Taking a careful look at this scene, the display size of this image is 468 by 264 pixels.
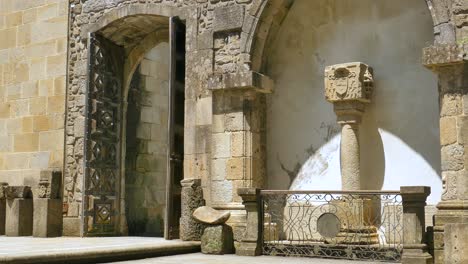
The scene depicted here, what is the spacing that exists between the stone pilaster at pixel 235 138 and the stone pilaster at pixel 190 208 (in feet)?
0.77

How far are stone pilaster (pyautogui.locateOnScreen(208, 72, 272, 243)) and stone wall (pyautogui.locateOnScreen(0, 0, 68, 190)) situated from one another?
3367 mm

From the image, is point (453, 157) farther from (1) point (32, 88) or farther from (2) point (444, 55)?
(1) point (32, 88)

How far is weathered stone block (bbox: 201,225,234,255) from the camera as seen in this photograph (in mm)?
8859

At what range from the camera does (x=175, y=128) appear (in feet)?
35.2

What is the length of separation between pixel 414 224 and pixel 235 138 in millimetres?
3143

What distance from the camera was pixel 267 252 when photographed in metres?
8.73

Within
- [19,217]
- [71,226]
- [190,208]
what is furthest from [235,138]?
[19,217]

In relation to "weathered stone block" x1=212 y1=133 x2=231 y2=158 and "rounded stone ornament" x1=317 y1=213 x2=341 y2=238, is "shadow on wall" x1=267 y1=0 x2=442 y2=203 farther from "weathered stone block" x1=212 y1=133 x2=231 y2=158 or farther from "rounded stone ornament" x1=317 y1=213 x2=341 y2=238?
"rounded stone ornament" x1=317 y1=213 x2=341 y2=238

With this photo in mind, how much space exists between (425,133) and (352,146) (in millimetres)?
974

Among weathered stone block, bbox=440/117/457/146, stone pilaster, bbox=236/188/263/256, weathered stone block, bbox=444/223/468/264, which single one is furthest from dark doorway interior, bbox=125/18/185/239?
weathered stone block, bbox=444/223/468/264

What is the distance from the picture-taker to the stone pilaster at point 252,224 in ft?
28.4

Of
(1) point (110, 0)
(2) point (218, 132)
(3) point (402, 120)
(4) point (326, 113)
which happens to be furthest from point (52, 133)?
(3) point (402, 120)

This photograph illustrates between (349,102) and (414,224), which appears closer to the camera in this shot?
(414,224)

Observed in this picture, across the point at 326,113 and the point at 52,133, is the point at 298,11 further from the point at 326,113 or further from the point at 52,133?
the point at 52,133
